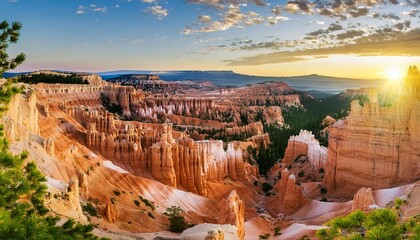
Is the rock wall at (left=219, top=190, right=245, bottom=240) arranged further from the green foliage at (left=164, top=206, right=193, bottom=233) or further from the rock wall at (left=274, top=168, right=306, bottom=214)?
the rock wall at (left=274, top=168, right=306, bottom=214)

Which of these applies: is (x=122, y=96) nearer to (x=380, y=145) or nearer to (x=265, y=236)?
(x=380, y=145)

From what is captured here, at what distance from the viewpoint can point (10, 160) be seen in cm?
1060

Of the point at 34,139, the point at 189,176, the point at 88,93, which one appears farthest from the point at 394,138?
the point at 88,93

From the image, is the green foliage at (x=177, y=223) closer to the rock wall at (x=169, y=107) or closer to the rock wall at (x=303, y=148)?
the rock wall at (x=303, y=148)

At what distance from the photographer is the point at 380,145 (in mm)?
44156

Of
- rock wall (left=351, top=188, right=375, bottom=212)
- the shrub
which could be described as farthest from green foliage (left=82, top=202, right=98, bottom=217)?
rock wall (left=351, top=188, right=375, bottom=212)

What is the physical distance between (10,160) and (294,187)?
124 ft

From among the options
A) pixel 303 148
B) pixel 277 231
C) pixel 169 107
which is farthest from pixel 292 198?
pixel 169 107

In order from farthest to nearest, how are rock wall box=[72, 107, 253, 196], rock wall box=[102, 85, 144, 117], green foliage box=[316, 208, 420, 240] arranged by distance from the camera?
rock wall box=[102, 85, 144, 117]
rock wall box=[72, 107, 253, 196]
green foliage box=[316, 208, 420, 240]

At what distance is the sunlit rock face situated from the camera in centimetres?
4250

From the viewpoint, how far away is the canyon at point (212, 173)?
28.8 metres

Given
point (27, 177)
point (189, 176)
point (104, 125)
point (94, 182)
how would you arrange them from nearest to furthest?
point (27, 177) → point (94, 182) → point (189, 176) → point (104, 125)

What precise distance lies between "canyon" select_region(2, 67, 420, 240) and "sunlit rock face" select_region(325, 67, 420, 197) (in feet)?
0.33

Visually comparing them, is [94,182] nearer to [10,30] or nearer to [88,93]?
[10,30]
